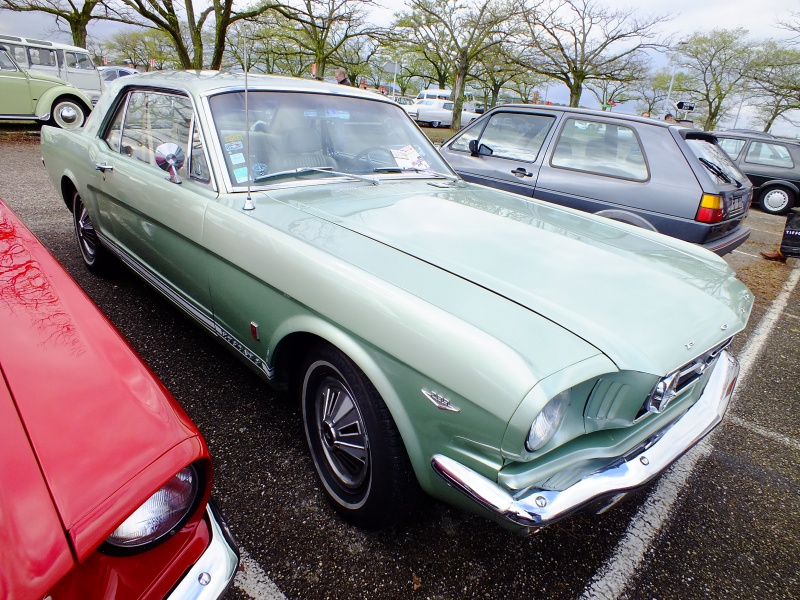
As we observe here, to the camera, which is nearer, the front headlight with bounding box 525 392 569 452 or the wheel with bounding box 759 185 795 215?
the front headlight with bounding box 525 392 569 452

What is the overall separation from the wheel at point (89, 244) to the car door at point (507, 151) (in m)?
3.32

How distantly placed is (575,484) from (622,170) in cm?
374

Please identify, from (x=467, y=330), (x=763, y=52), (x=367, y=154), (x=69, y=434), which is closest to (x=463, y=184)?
(x=367, y=154)

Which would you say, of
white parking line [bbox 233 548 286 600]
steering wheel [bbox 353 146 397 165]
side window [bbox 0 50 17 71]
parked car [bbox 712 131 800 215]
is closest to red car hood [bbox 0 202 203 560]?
white parking line [bbox 233 548 286 600]

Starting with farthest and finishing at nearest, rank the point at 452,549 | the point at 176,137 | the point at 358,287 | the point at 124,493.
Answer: the point at 176,137 → the point at 452,549 → the point at 358,287 → the point at 124,493

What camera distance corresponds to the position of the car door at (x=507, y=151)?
15.4 feet

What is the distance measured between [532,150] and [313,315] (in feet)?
12.5

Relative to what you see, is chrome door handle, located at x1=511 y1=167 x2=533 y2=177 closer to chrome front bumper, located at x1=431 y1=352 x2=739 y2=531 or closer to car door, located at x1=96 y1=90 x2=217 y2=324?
car door, located at x1=96 y1=90 x2=217 y2=324

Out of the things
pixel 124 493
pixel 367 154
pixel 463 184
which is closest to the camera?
pixel 124 493

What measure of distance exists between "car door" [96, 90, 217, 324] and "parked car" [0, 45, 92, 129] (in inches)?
358

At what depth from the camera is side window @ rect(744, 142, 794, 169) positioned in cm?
999

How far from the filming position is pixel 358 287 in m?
1.56

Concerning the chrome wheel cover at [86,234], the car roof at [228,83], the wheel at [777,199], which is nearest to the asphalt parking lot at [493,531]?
the chrome wheel cover at [86,234]

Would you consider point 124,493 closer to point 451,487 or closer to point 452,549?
point 451,487
